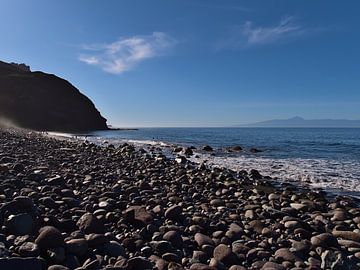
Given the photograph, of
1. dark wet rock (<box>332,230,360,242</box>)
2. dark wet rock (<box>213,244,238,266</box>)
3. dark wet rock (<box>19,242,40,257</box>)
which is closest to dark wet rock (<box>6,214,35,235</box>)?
dark wet rock (<box>19,242,40,257</box>)

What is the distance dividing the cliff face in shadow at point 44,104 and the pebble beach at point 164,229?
86245 millimetres

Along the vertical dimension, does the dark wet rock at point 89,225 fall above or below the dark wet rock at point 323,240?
above

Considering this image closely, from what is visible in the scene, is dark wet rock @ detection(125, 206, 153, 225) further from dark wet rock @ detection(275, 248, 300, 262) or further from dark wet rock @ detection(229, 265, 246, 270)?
dark wet rock @ detection(275, 248, 300, 262)

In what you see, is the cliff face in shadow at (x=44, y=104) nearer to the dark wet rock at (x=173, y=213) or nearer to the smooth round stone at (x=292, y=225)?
the dark wet rock at (x=173, y=213)

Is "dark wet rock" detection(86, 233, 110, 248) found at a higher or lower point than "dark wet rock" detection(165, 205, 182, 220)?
higher

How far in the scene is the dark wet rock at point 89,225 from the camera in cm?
599

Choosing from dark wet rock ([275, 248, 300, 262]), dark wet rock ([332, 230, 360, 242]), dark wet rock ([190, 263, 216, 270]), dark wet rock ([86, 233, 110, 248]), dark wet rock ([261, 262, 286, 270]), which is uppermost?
dark wet rock ([86, 233, 110, 248])

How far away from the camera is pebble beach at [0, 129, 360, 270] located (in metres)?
5.00

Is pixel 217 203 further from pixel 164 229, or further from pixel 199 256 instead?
pixel 199 256

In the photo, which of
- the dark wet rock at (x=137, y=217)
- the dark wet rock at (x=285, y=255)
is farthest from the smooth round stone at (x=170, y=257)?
the dark wet rock at (x=285, y=255)

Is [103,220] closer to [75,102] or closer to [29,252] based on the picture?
[29,252]

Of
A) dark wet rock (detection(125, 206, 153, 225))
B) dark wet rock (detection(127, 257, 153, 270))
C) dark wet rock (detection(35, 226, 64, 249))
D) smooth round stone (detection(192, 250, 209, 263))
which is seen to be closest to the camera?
dark wet rock (detection(127, 257, 153, 270))

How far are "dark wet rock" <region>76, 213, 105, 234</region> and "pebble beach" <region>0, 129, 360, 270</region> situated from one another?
18 mm

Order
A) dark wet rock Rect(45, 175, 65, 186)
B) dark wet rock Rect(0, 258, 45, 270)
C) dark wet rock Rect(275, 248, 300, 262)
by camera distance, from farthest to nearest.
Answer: dark wet rock Rect(45, 175, 65, 186) → dark wet rock Rect(275, 248, 300, 262) → dark wet rock Rect(0, 258, 45, 270)
